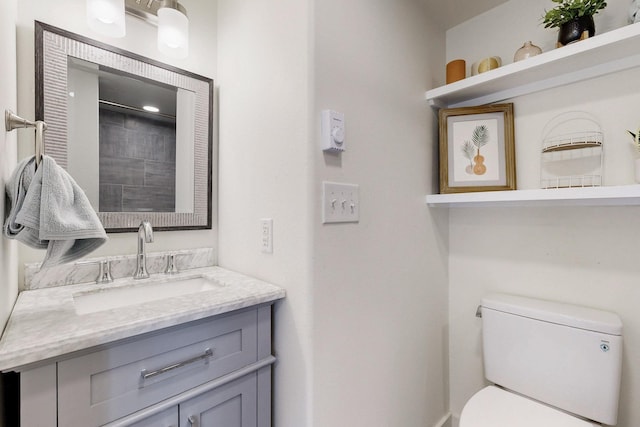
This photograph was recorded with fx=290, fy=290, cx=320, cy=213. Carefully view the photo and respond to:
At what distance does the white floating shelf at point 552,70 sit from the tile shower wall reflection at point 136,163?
1.26 m

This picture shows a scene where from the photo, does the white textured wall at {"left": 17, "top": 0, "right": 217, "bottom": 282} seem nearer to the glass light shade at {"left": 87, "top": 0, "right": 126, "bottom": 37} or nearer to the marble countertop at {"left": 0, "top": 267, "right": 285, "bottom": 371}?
the glass light shade at {"left": 87, "top": 0, "right": 126, "bottom": 37}

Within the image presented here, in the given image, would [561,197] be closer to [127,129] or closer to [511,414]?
[511,414]

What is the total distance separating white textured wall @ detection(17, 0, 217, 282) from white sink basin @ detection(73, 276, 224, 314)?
187mm

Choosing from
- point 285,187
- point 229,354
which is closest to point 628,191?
point 285,187

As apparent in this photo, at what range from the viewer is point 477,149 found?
1366 mm

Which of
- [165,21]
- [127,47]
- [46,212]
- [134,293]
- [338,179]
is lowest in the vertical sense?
[134,293]

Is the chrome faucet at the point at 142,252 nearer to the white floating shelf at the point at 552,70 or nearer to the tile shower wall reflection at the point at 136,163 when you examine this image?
the tile shower wall reflection at the point at 136,163

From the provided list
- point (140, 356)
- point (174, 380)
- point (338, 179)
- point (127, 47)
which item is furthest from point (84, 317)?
point (127, 47)

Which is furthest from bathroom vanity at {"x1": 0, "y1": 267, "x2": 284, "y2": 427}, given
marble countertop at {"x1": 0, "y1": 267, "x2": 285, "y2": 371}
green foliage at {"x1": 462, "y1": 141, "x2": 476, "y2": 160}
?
green foliage at {"x1": 462, "y1": 141, "x2": 476, "y2": 160}

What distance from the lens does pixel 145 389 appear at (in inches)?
28.8

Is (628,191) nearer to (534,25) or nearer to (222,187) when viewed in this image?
(534,25)

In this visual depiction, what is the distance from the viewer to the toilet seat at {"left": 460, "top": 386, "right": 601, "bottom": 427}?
3.27 feet

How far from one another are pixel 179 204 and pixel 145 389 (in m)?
0.78

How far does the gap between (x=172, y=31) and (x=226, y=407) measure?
1.43m
